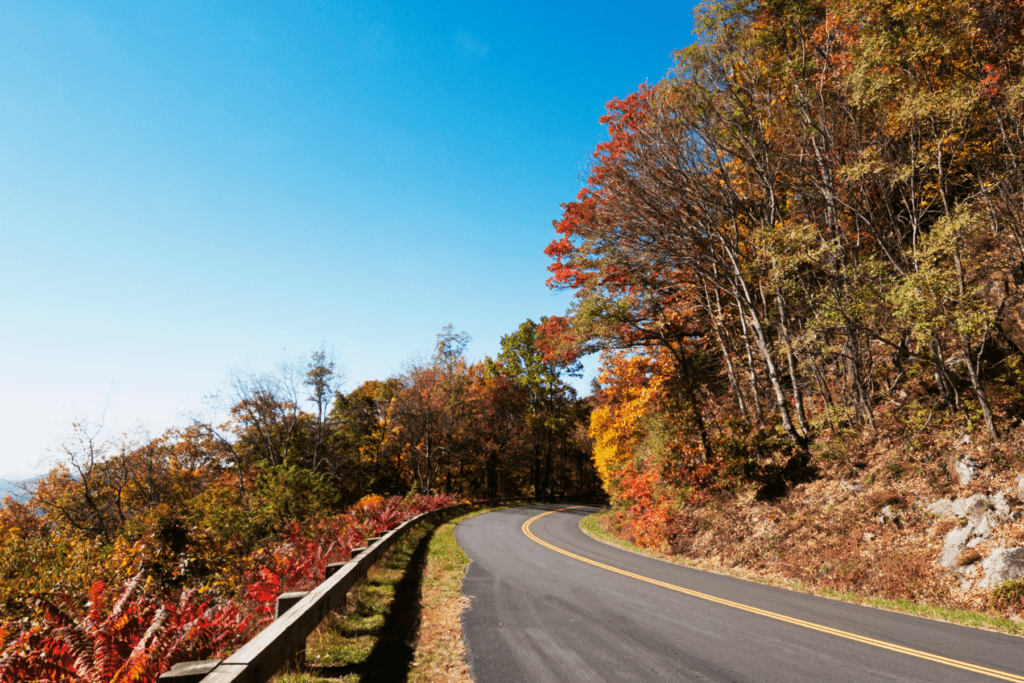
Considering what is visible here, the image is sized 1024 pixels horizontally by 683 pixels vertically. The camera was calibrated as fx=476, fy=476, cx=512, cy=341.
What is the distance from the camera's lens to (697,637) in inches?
243

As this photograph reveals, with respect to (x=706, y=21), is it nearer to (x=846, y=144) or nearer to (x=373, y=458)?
(x=846, y=144)

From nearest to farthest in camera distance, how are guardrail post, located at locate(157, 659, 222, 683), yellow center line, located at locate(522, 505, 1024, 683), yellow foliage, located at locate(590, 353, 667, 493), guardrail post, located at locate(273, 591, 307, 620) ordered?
guardrail post, located at locate(157, 659, 222, 683)
yellow center line, located at locate(522, 505, 1024, 683)
guardrail post, located at locate(273, 591, 307, 620)
yellow foliage, located at locate(590, 353, 667, 493)

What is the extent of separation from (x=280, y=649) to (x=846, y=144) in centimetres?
1671

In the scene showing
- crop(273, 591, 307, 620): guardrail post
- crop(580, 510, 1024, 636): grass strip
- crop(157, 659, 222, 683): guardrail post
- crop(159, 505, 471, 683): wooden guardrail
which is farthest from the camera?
crop(580, 510, 1024, 636): grass strip

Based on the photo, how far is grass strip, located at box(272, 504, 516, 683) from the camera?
5.04 meters

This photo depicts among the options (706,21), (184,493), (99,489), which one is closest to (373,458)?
(184,493)

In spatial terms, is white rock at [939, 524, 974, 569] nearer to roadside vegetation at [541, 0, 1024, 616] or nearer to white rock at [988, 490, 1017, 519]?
roadside vegetation at [541, 0, 1024, 616]

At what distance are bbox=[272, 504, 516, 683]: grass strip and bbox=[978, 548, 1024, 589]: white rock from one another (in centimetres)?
840

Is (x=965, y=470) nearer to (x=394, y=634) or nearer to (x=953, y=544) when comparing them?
(x=953, y=544)

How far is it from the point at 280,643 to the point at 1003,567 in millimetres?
10508

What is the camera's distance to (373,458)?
4000 cm

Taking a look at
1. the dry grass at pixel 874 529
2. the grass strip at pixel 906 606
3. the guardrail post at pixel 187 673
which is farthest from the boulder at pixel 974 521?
the guardrail post at pixel 187 673

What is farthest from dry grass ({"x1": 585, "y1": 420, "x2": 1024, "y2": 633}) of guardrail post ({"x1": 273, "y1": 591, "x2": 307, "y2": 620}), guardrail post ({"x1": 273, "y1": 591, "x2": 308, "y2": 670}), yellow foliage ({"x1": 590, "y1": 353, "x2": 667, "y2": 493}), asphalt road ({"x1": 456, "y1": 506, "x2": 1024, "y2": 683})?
guardrail post ({"x1": 273, "y1": 591, "x2": 307, "y2": 620})

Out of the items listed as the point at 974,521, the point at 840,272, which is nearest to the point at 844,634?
the point at 974,521
